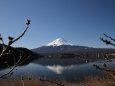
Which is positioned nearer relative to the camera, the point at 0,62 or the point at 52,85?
the point at 52,85

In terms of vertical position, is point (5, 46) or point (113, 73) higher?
point (5, 46)

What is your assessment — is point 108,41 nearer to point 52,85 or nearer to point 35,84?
point 52,85

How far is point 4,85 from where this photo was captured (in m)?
11.3

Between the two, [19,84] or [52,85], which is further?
[19,84]

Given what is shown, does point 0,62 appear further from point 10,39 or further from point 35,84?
point 10,39

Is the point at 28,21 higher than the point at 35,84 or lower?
higher

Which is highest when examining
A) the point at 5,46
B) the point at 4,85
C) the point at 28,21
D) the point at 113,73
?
the point at 28,21

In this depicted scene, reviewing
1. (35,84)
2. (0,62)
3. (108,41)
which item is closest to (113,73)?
(108,41)

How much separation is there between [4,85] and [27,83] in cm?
164

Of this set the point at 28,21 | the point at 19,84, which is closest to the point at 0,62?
the point at 19,84

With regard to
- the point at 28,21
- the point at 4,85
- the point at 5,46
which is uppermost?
the point at 28,21

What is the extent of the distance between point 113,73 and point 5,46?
29.6 inches

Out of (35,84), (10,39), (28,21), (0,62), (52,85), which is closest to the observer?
(10,39)

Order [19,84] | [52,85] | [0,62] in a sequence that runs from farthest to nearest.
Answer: [0,62]
[19,84]
[52,85]
